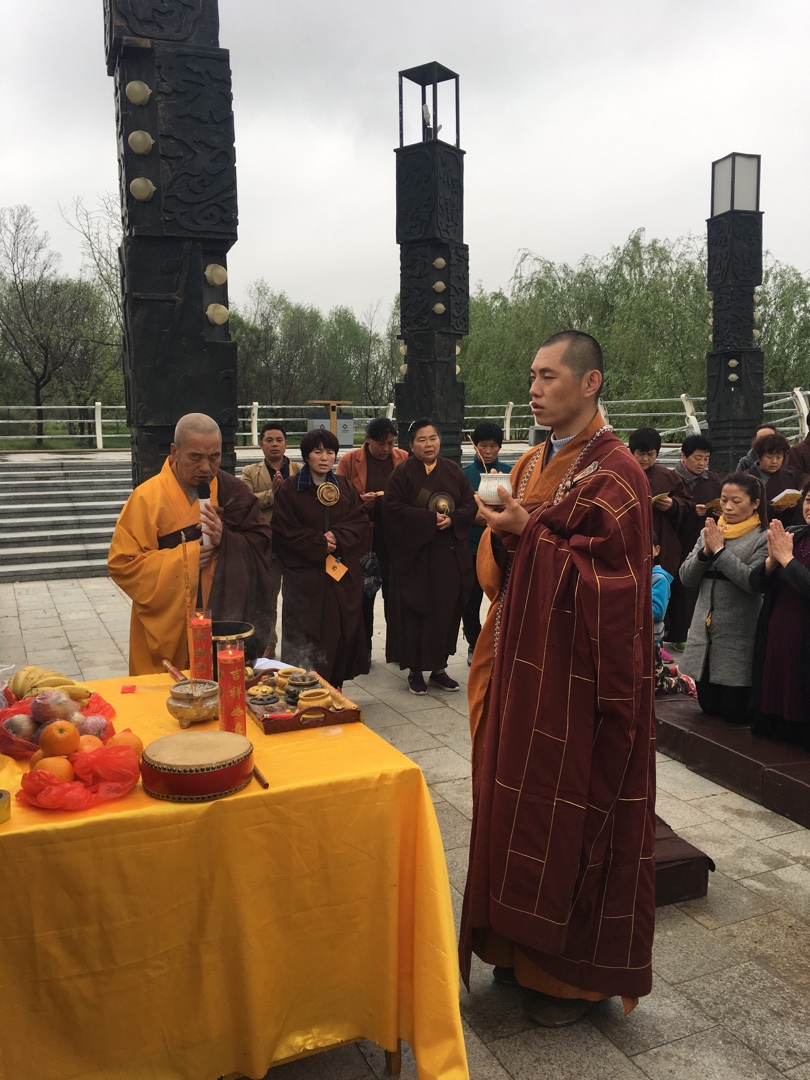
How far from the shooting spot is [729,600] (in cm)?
452

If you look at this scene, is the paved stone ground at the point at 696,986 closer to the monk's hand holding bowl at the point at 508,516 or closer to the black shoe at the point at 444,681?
the black shoe at the point at 444,681

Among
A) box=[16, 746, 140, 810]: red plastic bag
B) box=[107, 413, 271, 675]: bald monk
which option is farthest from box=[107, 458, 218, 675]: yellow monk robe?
box=[16, 746, 140, 810]: red plastic bag

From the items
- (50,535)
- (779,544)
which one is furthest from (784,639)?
(50,535)

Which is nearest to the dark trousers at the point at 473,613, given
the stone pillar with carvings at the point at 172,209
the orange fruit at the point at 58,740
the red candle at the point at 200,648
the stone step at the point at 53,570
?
the stone pillar with carvings at the point at 172,209

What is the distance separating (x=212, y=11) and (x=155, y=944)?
4.26 meters

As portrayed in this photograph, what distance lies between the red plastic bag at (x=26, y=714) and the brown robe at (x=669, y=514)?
5.32 m

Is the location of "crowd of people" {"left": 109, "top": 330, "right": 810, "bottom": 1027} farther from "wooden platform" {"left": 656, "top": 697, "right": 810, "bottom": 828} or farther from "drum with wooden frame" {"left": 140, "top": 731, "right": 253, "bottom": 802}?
"drum with wooden frame" {"left": 140, "top": 731, "right": 253, "bottom": 802}

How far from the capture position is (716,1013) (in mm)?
2480

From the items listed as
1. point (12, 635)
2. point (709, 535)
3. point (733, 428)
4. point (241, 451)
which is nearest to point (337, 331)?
point (241, 451)

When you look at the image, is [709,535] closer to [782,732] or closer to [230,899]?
[782,732]

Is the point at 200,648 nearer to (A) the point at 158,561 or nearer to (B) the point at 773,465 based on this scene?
(A) the point at 158,561

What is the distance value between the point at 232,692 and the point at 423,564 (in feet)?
11.5

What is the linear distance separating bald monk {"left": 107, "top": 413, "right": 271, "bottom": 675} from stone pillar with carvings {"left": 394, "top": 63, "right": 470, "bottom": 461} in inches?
270

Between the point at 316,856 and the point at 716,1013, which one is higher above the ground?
the point at 316,856
